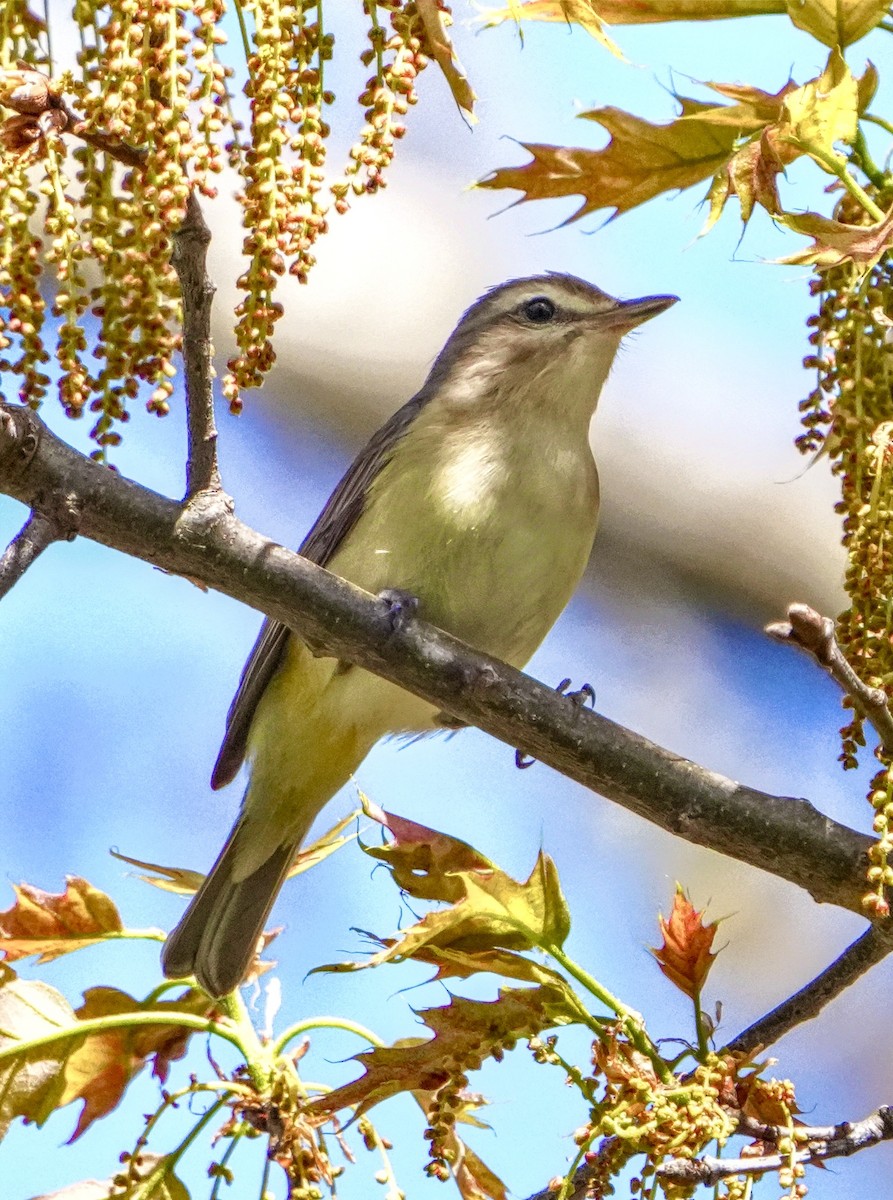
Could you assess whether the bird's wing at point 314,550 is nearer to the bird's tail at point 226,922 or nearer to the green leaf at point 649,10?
the bird's tail at point 226,922

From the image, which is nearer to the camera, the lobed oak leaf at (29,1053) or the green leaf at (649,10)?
the green leaf at (649,10)

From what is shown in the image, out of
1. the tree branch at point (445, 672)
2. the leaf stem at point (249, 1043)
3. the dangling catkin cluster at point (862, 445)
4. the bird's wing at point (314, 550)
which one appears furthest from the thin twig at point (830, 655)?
the bird's wing at point (314, 550)

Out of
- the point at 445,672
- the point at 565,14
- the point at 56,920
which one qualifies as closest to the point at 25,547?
the point at 56,920

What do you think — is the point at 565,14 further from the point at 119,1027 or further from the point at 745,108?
the point at 119,1027

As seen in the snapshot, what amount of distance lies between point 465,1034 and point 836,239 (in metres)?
1.19

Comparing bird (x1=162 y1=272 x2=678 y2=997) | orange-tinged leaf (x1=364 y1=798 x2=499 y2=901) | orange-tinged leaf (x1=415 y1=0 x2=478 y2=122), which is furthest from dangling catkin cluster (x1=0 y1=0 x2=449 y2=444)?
bird (x1=162 y1=272 x2=678 y2=997)

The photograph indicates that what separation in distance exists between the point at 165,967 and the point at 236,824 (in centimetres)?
83

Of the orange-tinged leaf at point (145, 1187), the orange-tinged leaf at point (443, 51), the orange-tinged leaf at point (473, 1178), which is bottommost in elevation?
the orange-tinged leaf at point (145, 1187)

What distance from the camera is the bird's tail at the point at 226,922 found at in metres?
2.72

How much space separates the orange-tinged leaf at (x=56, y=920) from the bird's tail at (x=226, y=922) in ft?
0.73

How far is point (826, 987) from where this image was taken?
2.44 m

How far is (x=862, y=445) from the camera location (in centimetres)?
237

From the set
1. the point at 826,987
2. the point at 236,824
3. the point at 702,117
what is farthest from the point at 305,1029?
the point at 236,824

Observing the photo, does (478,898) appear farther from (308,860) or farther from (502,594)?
(502,594)
